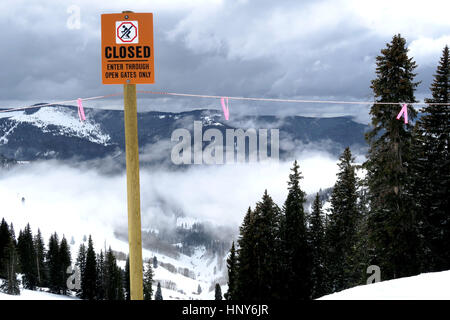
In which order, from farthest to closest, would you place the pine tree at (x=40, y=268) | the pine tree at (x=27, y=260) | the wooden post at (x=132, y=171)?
the pine tree at (x=40, y=268)
the pine tree at (x=27, y=260)
the wooden post at (x=132, y=171)

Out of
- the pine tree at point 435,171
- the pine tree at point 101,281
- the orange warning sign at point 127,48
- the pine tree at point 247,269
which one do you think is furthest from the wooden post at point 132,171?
the pine tree at point 101,281

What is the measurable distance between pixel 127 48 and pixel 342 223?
32074mm

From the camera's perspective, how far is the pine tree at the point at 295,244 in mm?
32231

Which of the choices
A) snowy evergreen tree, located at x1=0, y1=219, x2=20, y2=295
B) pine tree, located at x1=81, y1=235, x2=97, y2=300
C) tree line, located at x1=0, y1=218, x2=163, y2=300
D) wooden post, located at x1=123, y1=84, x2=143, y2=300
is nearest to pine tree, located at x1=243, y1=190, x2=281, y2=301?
wooden post, located at x1=123, y1=84, x2=143, y2=300

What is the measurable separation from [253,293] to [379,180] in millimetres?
15012

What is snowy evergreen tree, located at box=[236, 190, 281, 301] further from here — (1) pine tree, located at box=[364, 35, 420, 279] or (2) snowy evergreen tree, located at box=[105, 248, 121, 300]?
(2) snowy evergreen tree, located at box=[105, 248, 121, 300]

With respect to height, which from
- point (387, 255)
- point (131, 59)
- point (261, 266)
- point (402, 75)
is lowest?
point (261, 266)

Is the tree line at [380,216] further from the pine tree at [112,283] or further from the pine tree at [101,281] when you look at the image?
the pine tree at [101,281]

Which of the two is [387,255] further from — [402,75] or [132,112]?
[132,112]

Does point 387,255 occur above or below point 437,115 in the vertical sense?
below

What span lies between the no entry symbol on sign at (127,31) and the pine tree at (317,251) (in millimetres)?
32308

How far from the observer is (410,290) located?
20.1 ft
